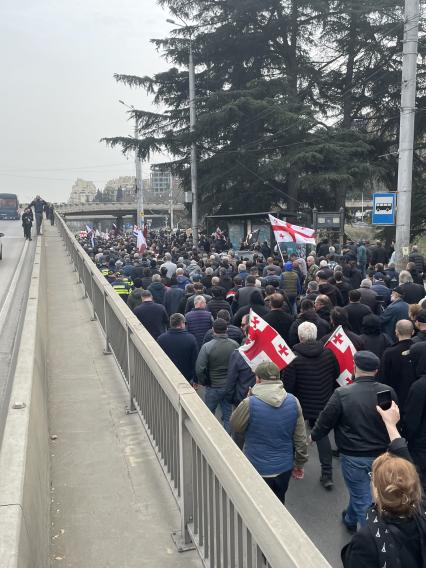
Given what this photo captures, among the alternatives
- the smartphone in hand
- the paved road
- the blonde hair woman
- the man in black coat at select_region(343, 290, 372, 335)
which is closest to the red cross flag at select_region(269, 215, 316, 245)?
the paved road

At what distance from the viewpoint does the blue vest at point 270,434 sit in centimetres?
451

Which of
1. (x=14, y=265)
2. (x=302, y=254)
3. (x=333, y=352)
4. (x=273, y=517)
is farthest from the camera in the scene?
(x=14, y=265)

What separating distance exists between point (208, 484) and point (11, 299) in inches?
524

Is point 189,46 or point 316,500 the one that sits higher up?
point 189,46

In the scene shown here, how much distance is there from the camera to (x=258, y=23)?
104 ft

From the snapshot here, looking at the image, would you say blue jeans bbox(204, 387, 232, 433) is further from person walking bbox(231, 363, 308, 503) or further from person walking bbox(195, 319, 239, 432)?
person walking bbox(231, 363, 308, 503)

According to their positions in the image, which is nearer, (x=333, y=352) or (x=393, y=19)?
(x=333, y=352)

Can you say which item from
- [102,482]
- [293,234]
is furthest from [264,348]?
[293,234]

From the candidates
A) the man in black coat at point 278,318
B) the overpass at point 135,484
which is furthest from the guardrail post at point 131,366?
the man in black coat at point 278,318

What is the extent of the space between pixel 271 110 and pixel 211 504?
25.7 metres

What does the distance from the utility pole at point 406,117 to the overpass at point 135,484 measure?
10189mm

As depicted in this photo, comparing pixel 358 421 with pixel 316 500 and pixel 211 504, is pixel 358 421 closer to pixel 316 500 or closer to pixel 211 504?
pixel 316 500

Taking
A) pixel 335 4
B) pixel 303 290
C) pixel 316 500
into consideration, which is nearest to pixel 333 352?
pixel 316 500

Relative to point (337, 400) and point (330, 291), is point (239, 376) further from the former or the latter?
point (330, 291)
